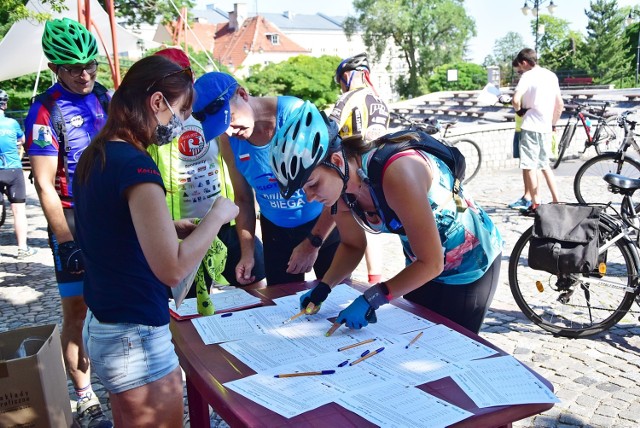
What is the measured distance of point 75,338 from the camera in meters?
3.12

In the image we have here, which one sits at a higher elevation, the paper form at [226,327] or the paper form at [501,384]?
the paper form at [226,327]

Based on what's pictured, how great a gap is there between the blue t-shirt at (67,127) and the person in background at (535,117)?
547 cm

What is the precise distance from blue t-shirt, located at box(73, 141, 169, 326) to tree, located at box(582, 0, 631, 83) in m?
53.6

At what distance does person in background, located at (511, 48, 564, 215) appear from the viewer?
284 inches

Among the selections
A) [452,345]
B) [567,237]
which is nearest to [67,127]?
[452,345]

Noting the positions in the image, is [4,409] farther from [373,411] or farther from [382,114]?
[382,114]

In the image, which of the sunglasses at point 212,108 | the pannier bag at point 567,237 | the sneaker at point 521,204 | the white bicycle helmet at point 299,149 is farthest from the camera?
the sneaker at point 521,204

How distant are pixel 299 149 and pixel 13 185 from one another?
645 cm

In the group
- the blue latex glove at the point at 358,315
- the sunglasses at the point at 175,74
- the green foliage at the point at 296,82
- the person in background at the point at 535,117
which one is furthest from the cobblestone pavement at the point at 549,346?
the green foliage at the point at 296,82

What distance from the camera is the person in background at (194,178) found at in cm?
316

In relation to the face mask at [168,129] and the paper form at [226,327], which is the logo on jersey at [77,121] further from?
the face mask at [168,129]

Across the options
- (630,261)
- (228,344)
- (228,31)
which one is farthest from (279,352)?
(228,31)

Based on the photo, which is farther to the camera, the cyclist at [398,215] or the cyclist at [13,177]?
the cyclist at [13,177]

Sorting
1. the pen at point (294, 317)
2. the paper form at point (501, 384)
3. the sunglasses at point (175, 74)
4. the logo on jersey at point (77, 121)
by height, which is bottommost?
the paper form at point (501, 384)
